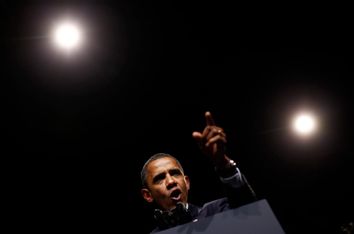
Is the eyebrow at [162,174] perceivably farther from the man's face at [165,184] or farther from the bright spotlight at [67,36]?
the bright spotlight at [67,36]

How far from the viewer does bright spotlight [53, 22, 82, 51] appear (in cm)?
423

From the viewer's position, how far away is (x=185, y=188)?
8.36 ft

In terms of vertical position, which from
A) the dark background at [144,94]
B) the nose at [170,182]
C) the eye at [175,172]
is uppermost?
the dark background at [144,94]

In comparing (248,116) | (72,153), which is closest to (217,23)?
(248,116)

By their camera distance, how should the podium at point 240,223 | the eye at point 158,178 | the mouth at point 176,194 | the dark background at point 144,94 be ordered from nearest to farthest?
the podium at point 240,223
the mouth at point 176,194
the eye at point 158,178
the dark background at point 144,94

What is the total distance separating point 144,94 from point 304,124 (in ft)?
10.4

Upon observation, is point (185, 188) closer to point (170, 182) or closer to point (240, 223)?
point (170, 182)

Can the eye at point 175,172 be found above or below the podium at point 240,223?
above

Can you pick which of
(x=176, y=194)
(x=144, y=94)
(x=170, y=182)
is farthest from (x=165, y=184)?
(x=144, y=94)

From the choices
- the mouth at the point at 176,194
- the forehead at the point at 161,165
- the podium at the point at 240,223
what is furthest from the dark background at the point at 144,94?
the podium at the point at 240,223

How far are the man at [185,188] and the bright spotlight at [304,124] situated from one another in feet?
14.0

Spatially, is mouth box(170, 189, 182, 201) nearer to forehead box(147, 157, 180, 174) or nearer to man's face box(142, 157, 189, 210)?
man's face box(142, 157, 189, 210)

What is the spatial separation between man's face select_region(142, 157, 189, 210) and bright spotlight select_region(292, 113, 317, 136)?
4336 mm

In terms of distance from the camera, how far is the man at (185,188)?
181cm
